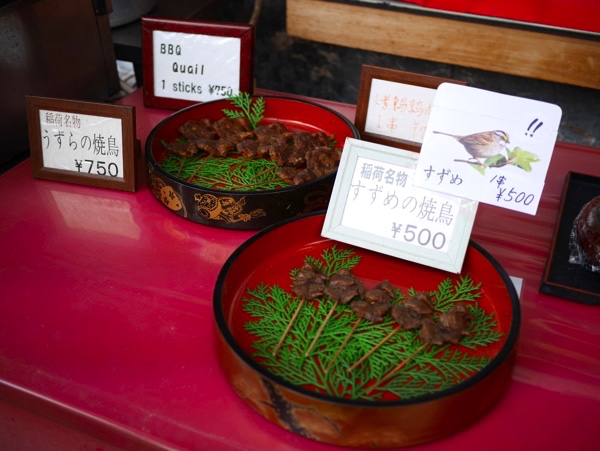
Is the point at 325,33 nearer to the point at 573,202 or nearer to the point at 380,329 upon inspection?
the point at 573,202

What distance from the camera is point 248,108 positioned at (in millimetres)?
1498

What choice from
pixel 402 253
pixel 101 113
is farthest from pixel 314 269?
pixel 101 113

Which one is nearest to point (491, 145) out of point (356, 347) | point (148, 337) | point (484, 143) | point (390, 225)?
point (484, 143)

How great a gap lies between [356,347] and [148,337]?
0.35m

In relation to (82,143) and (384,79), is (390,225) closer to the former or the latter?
(384,79)

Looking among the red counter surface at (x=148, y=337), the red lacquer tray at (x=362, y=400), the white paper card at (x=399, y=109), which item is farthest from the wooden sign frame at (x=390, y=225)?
the white paper card at (x=399, y=109)

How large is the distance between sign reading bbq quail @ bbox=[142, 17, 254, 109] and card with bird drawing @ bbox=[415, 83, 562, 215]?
2.26ft

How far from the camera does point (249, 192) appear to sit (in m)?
1.12

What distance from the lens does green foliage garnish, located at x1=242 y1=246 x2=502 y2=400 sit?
2.80ft

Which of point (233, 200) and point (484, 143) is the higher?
point (484, 143)

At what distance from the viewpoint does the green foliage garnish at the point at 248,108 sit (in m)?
1.49

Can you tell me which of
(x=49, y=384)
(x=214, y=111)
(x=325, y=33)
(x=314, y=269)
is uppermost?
(x=325, y=33)

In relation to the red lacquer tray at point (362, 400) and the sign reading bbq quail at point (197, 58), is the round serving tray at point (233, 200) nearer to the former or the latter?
the red lacquer tray at point (362, 400)

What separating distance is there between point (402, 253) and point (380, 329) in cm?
16
